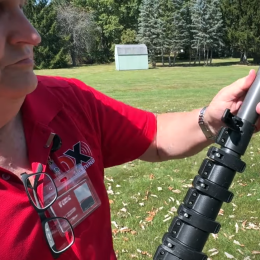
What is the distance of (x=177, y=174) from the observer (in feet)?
23.1

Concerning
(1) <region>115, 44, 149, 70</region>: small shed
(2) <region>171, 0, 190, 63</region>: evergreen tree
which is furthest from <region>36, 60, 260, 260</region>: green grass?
(2) <region>171, 0, 190, 63</region>: evergreen tree

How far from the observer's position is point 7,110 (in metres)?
1.64

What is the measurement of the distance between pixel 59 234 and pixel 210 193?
67 centimetres

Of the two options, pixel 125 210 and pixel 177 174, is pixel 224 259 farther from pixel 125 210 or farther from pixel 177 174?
pixel 177 174

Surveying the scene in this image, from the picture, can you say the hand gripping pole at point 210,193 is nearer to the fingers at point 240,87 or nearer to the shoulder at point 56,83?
the fingers at point 240,87

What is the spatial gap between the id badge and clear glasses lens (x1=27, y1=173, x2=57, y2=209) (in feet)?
0.12

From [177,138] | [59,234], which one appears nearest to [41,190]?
[59,234]

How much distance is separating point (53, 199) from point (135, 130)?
2.48 feet

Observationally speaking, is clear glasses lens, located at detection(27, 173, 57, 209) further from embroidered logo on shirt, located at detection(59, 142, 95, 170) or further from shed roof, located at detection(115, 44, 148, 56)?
shed roof, located at detection(115, 44, 148, 56)

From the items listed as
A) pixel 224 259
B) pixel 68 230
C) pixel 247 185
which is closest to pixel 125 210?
pixel 224 259

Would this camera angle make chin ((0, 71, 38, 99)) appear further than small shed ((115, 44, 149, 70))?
No

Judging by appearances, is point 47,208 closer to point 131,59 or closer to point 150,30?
point 131,59

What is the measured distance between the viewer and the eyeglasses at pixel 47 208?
1.60 metres

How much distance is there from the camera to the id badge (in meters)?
1.73
